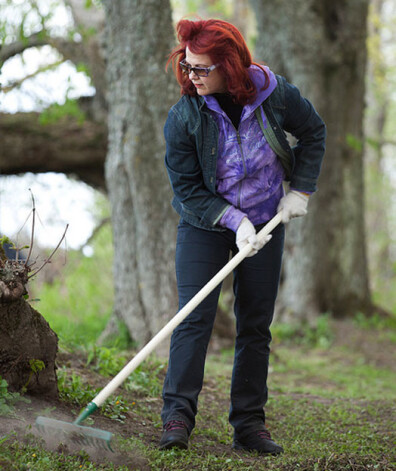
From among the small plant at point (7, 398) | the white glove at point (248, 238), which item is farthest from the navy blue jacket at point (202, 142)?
the small plant at point (7, 398)

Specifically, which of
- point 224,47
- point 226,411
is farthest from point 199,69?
point 226,411

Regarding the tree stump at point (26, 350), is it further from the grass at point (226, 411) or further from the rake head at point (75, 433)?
the rake head at point (75, 433)

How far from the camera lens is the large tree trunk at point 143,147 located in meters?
5.27

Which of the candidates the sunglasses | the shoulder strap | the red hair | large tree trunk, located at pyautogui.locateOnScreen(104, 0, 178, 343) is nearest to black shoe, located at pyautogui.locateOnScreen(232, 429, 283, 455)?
the shoulder strap

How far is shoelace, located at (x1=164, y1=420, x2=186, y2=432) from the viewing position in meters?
2.71

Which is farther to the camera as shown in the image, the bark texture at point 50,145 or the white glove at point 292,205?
the bark texture at point 50,145

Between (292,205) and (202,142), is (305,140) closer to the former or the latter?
(292,205)

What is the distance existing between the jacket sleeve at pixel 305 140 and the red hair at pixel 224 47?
0.30 meters

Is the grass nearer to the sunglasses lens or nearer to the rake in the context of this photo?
the rake

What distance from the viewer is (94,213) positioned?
11.0m

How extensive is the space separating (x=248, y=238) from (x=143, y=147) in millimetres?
2776

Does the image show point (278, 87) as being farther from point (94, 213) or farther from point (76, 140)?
point (94, 213)

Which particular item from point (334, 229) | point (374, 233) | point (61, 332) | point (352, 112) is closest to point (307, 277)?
point (334, 229)

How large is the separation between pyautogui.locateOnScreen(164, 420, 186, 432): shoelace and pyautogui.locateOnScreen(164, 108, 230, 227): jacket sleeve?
95cm
